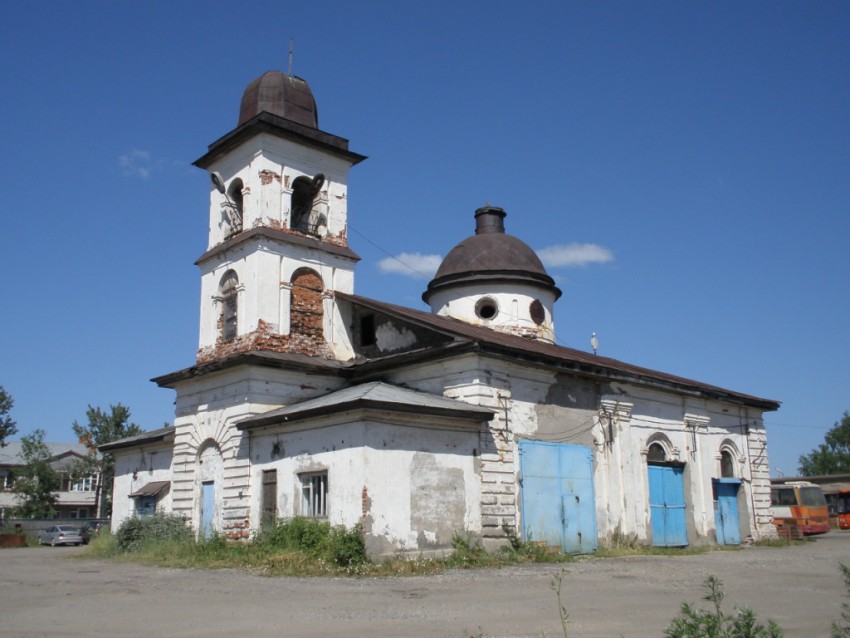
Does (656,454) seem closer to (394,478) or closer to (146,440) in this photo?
(394,478)

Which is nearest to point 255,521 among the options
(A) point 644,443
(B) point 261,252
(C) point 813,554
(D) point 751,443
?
(B) point 261,252

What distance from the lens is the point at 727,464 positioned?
2488 cm

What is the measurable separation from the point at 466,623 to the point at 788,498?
30004mm

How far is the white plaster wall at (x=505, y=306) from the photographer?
84.9 ft

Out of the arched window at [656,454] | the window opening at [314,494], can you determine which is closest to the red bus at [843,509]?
the arched window at [656,454]

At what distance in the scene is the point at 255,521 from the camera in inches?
707

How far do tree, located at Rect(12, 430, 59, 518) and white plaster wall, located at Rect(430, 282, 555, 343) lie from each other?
32.0m

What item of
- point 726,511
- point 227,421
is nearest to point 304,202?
point 227,421

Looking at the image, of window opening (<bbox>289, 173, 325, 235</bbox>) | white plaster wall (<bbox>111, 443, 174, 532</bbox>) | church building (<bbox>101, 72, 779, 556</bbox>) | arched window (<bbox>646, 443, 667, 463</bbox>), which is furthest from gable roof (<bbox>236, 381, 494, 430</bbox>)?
white plaster wall (<bbox>111, 443, 174, 532</bbox>)

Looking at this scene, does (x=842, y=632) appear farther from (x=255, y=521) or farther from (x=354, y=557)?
(x=255, y=521)

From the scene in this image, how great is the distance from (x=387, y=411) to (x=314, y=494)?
2.64 m

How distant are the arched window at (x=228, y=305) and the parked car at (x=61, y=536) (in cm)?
1603

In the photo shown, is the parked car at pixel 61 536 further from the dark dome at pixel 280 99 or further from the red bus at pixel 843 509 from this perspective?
the red bus at pixel 843 509

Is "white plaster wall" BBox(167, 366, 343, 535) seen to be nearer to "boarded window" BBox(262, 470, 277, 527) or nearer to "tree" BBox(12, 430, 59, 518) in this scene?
"boarded window" BBox(262, 470, 277, 527)
